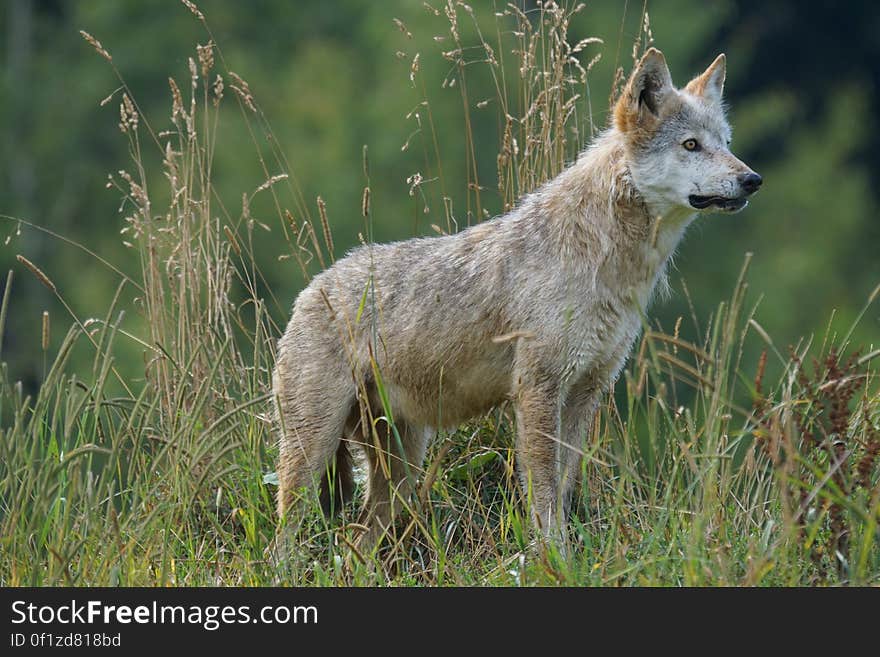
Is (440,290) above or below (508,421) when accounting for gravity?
above

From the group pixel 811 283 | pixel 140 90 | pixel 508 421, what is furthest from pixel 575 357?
pixel 140 90

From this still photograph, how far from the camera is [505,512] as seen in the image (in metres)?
5.69

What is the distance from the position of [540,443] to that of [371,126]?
1717 cm

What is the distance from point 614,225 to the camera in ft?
18.2

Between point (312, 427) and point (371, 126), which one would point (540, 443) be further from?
point (371, 126)

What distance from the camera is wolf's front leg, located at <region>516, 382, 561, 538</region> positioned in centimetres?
540

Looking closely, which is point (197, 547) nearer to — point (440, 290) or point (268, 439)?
point (268, 439)

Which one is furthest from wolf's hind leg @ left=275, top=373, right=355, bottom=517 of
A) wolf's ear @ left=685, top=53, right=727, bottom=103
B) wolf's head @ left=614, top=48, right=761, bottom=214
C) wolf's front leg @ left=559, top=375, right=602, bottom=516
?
wolf's ear @ left=685, top=53, right=727, bottom=103

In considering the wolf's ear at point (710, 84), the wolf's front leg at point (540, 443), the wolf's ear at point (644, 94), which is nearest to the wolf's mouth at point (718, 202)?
the wolf's ear at point (644, 94)

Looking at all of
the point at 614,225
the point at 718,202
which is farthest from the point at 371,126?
the point at 718,202

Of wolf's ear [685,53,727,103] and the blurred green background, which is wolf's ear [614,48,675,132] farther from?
the blurred green background

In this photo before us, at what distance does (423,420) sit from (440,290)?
22.0 inches

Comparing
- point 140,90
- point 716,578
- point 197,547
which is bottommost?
point 716,578

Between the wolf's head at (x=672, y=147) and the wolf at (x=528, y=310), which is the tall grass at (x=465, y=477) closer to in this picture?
the wolf at (x=528, y=310)
